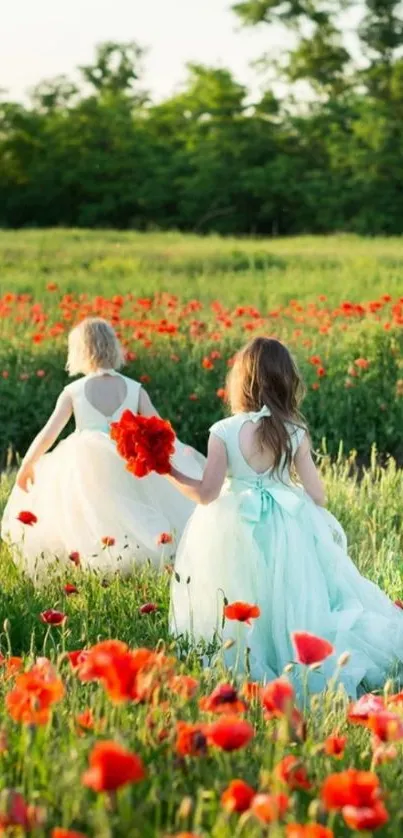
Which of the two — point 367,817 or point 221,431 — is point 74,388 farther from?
point 367,817

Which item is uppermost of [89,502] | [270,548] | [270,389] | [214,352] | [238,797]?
[270,389]

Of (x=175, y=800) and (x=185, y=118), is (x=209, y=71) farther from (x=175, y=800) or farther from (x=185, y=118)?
(x=175, y=800)

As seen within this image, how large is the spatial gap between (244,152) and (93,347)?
127 ft

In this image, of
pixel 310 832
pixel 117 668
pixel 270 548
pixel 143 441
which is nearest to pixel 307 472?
pixel 270 548

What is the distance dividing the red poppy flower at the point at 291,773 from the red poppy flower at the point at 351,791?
1.22 feet

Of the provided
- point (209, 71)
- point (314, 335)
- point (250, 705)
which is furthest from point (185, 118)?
point (250, 705)

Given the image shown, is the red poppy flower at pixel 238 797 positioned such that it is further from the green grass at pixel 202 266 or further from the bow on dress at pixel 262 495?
the green grass at pixel 202 266

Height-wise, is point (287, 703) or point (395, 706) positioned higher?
point (287, 703)

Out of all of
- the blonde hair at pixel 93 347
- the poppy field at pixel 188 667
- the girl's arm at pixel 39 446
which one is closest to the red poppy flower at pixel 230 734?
the poppy field at pixel 188 667

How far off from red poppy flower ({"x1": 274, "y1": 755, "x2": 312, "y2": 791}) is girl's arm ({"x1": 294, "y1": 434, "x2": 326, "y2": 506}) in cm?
263

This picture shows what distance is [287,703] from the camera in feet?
7.68

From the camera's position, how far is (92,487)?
6984mm

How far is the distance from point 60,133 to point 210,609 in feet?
145

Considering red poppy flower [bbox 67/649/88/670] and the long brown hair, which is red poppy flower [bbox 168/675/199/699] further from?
the long brown hair
